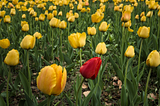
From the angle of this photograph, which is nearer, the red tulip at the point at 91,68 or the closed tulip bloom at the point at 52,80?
the closed tulip bloom at the point at 52,80

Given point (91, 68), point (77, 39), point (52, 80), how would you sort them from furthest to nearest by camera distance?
point (77, 39)
point (91, 68)
point (52, 80)

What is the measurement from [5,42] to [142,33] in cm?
155

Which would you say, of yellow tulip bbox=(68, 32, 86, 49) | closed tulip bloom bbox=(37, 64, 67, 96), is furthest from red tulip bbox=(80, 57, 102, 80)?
yellow tulip bbox=(68, 32, 86, 49)

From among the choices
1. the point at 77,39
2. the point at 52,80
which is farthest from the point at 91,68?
the point at 77,39

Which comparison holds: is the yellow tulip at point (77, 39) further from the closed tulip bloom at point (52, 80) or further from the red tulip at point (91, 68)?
the closed tulip bloom at point (52, 80)

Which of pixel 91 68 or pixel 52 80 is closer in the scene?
pixel 52 80

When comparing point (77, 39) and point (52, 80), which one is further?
point (77, 39)

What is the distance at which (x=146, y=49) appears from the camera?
2377mm

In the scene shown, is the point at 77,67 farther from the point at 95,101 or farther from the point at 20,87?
the point at 95,101

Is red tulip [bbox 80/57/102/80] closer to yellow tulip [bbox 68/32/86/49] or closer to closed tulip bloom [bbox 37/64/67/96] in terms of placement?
closed tulip bloom [bbox 37/64/67/96]

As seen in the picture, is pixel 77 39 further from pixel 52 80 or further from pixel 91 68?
pixel 52 80

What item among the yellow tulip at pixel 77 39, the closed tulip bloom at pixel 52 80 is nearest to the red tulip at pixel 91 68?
the closed tulip bloom at pixel 52 80

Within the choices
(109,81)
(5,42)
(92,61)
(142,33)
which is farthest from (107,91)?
(5,42)

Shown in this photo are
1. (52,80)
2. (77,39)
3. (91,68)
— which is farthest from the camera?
(77,39)
